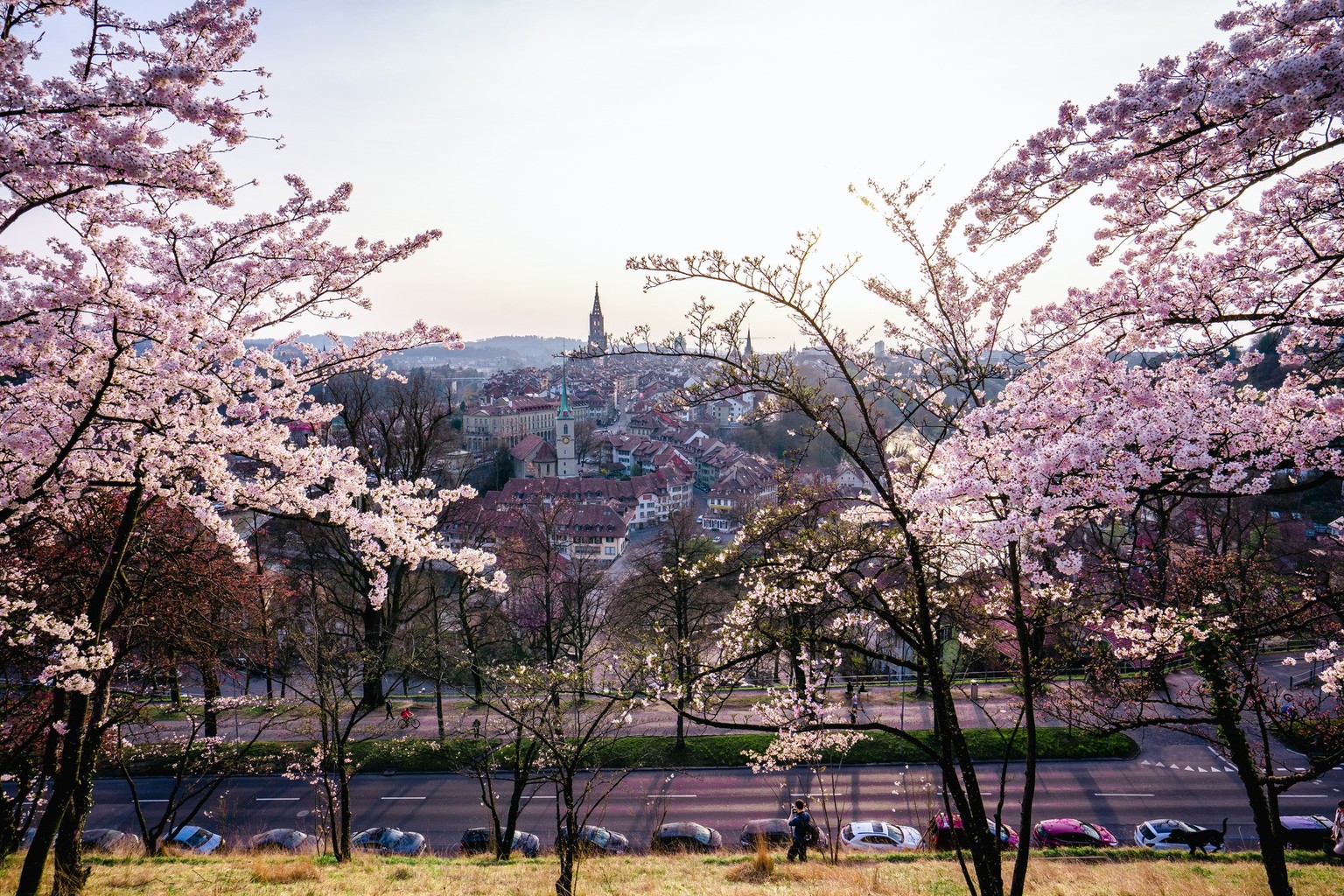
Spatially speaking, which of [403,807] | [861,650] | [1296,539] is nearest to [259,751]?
[403,807]

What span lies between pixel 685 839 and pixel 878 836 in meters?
4.29

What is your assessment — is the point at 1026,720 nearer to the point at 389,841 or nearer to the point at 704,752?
the point at 389,841

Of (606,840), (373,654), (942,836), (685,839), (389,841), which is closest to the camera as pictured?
(373,654)

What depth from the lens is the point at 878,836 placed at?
15586 millimetres

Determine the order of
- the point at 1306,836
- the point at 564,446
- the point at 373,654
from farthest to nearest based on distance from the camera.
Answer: the point at 564,446 → the point at 1306,836 → the point at 373,654

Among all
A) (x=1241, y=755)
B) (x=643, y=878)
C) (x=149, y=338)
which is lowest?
(x=643, y=878)

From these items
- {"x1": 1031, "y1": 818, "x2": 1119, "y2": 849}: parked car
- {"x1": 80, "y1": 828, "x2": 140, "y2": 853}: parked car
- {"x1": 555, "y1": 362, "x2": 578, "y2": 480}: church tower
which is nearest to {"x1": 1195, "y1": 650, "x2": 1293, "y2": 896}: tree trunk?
{"x1": 1031, "y1": 818, "x2": 1119, "y2": 849}: parked car

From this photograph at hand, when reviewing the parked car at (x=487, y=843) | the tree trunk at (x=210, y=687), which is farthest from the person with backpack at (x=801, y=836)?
the tree trunk at (x=210, y=687)

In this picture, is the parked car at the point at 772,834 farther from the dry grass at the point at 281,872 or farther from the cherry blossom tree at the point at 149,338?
the cherry blossom tree at the point at 149,338

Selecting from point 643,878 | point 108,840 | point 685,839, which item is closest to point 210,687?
point 108,840

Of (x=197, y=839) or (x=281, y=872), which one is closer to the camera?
(x=281, y=872)

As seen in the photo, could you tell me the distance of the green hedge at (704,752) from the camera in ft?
69.3

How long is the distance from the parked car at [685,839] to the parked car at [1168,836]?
9.41 metres

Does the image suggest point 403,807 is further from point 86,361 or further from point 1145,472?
point 1145,472
